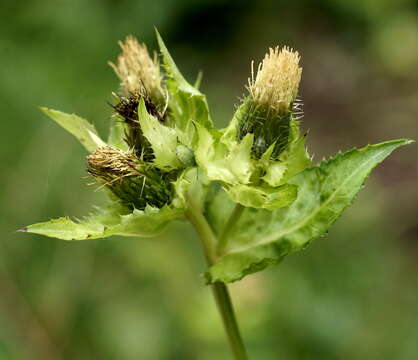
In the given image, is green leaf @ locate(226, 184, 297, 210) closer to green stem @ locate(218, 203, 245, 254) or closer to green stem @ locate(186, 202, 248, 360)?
green stem @ locate(218, 203, 245, 254)

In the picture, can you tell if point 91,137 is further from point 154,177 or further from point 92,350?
point 92,350

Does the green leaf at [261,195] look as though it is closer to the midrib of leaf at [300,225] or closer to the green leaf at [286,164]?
the green leaf at [286,164]

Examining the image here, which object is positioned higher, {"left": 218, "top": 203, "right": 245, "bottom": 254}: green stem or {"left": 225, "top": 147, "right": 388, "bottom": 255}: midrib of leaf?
{"left": 218, "top": 203, "right": 245, "bottom": 254}: green stem

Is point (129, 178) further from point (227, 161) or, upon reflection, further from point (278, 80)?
point (278, 80)

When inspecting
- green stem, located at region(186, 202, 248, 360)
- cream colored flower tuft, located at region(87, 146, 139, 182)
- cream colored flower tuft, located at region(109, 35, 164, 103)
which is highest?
cream colored flower tuft, located at region(109, 35, 164, 103)

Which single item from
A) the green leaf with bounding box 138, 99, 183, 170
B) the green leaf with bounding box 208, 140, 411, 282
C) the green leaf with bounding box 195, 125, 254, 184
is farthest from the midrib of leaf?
the green leaf with bounding box 138, 99, 183, 170

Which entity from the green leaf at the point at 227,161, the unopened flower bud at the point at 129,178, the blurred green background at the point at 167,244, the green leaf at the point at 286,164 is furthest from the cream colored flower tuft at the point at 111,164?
the blurred green background at the point at 167,244

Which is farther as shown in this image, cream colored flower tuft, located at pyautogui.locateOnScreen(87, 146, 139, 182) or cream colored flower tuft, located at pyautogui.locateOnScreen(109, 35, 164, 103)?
cream colored flower tuft, located at pyautogui.locateOnScreen(109, 35, 164, 103)
